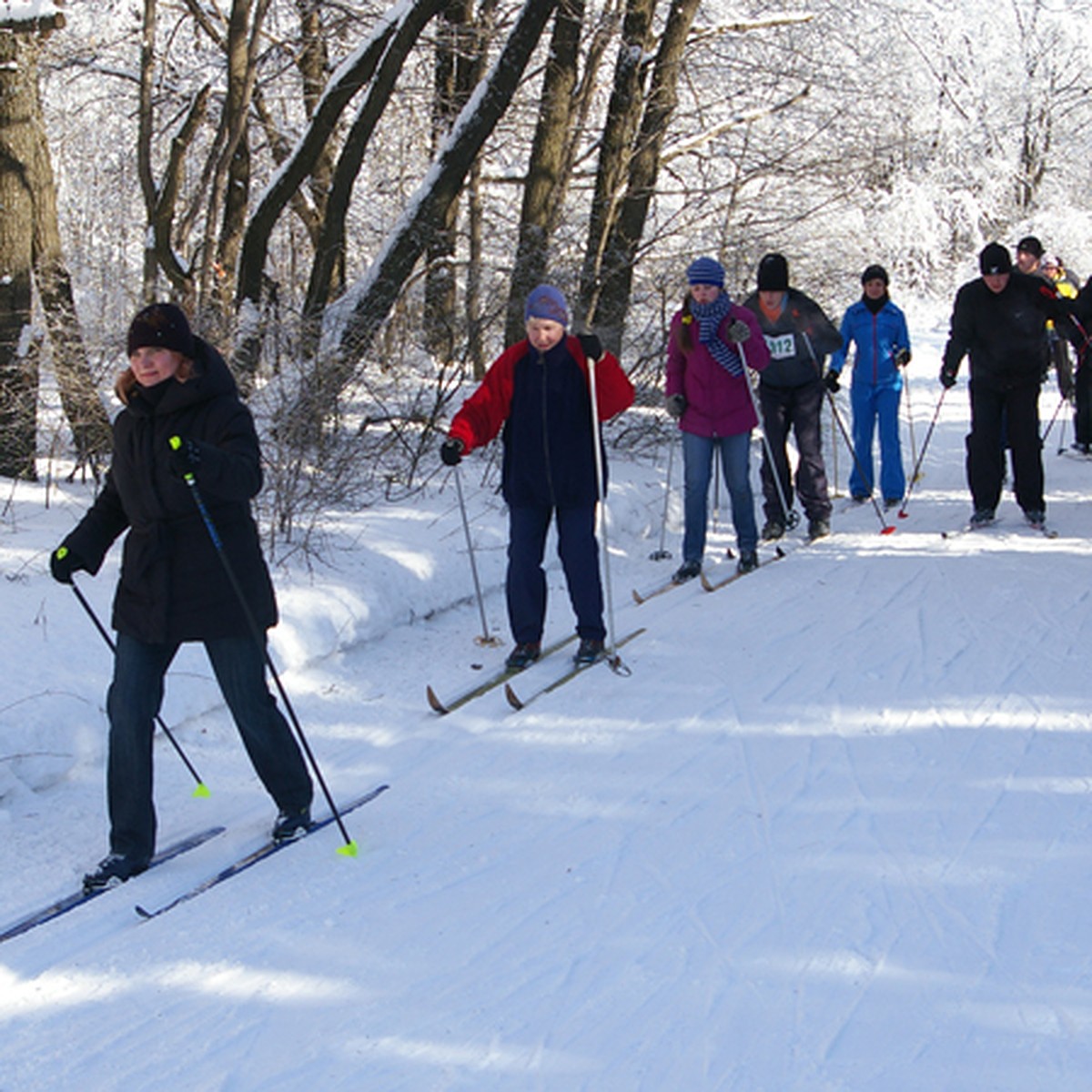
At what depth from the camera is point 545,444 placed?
6512mm

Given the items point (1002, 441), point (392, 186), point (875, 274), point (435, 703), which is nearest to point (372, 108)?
point (875, 274)

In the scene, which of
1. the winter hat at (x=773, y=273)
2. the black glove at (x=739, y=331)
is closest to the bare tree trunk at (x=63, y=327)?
the black glove at (x=739, y=331)

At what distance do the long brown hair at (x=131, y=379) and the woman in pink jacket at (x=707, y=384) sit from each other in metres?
4.65

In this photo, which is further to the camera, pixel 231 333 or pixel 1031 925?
pixel 231 333

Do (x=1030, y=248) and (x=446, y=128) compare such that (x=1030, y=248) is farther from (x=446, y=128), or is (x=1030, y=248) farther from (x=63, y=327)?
(x=63, y=327)

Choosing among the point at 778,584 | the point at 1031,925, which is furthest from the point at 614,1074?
the point at 778,584

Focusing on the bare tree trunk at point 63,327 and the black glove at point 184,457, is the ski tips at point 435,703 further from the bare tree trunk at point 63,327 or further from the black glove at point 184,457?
the bare tree trunk at point 63,327

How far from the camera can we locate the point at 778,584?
8375 mm

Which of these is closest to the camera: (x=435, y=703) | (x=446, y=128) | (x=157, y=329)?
(x=157, y=329)

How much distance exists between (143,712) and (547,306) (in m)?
2.98

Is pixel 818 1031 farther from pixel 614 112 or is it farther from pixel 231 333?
pixel 614 112

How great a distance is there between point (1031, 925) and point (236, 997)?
2.30 meters

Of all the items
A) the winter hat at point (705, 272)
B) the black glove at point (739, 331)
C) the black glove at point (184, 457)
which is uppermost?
the winter hat at point (705, 272)

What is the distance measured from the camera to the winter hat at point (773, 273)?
9.27 m
